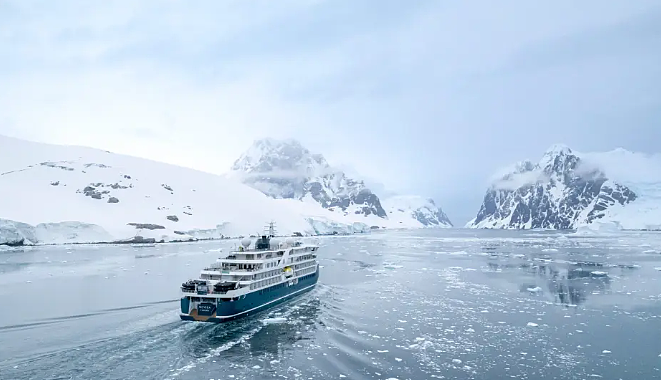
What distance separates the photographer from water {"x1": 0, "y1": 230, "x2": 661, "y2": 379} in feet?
72.8

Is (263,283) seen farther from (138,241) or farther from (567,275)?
(138,241)

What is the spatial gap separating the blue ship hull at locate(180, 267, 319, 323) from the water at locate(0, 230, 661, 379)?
747 millimetres

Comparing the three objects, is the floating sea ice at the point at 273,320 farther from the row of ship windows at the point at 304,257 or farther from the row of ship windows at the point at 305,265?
the row of ship windows at the point at 304,257

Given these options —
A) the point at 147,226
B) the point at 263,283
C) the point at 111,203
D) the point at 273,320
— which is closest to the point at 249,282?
the point at 263,283

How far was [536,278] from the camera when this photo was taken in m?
52.9

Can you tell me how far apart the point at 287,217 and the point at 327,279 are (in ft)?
426

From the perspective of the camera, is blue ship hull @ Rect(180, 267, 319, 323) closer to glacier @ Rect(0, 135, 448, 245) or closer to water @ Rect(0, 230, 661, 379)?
water @ Rect(0, 230, 661, 379)

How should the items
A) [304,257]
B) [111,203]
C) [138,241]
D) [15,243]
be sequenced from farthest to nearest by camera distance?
[111,203]
[138,241]
[15,243]
[304,257]

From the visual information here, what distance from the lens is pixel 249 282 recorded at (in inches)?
1361

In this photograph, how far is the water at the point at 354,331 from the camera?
2219cm

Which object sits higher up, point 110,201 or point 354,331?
point 110,201

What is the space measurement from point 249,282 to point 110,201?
409ft

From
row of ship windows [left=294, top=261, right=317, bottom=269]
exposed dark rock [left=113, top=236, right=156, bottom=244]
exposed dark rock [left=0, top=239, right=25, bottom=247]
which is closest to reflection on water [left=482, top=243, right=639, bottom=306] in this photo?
row of ship windows [left=294, top=261, right=317, bottom=269]

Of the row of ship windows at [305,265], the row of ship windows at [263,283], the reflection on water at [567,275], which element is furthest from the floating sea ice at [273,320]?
the reflection on water at [567,275]
